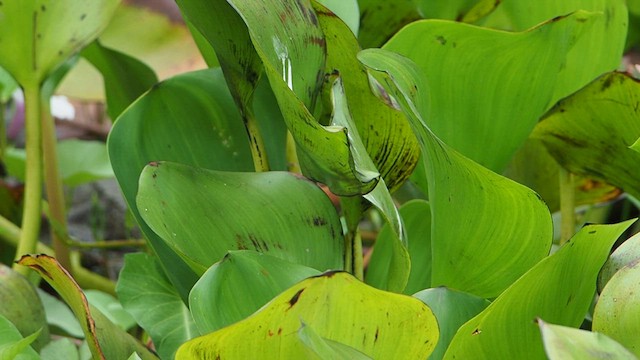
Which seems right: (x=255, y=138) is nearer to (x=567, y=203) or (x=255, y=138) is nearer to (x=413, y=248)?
(x=413, y=248)

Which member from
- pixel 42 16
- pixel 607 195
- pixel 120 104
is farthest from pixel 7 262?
pixel 607 195

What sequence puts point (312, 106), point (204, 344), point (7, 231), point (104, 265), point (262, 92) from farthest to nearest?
1. point (104, 265)
2. point (7, 231)
3. point (262, 92)
4. point (312, 106)
5. point (204, 344)

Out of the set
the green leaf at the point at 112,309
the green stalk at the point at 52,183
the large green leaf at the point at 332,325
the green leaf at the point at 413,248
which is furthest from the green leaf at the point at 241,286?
the green stalk at the point at 52,183

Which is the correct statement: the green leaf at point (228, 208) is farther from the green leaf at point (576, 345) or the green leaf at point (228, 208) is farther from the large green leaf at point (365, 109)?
Result: the green leaf at point (576, 345)

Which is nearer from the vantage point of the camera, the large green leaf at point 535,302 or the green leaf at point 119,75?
the large green leaf at point 535,302

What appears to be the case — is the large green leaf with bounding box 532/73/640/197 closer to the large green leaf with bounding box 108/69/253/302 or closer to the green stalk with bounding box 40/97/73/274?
the large green leaf with bounding box 108/69/253/302

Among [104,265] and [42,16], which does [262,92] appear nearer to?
[42,16]

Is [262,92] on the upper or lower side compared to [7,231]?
upper
